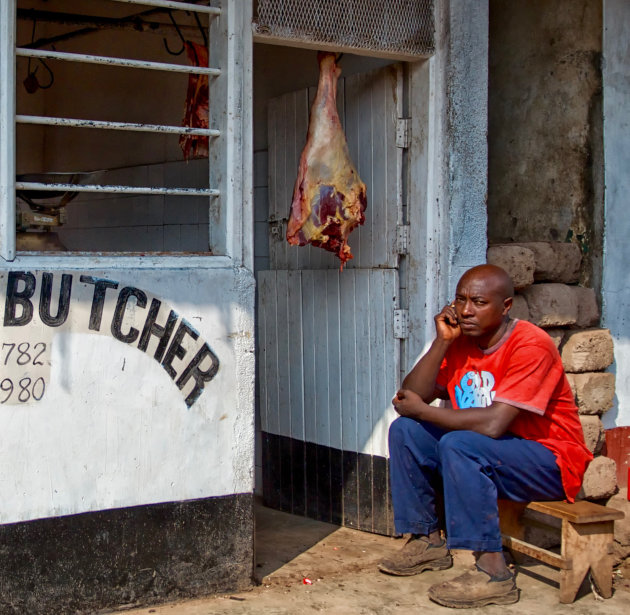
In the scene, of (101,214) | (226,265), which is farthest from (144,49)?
(226,265)

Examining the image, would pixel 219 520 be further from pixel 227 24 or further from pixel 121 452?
pixel 227 24

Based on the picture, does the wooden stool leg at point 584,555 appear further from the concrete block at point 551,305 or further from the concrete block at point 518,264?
the concrete block at point 518,264

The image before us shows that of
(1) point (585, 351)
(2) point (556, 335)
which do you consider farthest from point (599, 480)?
(2) point (556, 335)

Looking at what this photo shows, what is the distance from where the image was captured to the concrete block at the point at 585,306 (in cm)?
510

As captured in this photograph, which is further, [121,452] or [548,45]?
[548,45]

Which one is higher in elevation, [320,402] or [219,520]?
[320,402]

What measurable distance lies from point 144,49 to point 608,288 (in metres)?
3.92

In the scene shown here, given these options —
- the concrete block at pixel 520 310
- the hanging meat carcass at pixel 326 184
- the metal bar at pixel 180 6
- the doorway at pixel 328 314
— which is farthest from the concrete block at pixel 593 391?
the metal bar at pixel 180 6

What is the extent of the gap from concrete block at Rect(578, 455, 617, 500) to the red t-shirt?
0.67m

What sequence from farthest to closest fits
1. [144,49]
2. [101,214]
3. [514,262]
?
1. [101,214]
2. [144,49]
3. [514,262]

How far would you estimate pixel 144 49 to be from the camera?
6.94m

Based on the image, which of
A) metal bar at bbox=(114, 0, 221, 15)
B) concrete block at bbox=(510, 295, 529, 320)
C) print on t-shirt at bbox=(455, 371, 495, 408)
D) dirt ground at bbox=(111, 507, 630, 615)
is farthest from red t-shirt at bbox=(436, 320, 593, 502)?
metal bar at bbox=(114, 0, 221, 15)

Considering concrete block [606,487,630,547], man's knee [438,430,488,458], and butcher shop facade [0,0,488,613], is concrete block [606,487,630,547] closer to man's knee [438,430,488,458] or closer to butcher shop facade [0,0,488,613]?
butcher shop facade [0,0,488,613]

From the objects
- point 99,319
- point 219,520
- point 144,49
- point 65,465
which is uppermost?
point 144,49
